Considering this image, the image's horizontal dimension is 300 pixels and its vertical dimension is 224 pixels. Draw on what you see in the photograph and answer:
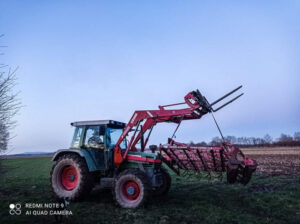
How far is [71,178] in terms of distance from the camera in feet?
27.1

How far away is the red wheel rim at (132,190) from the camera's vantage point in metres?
7.23

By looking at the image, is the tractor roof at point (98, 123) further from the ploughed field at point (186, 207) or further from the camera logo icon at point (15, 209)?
the camera logo icon at point (15, 209)

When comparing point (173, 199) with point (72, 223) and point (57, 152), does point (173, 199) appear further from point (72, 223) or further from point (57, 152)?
point (57, 152)

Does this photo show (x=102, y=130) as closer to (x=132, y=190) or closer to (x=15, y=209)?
(x=132, y=190)

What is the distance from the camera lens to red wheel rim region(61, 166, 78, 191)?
324 inches

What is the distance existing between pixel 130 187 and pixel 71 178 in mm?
2270

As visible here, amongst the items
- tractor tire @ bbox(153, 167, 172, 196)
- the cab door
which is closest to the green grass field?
tractor tire @ bbox(153, 167, 172, 196)

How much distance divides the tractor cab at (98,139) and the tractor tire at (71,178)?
46cm

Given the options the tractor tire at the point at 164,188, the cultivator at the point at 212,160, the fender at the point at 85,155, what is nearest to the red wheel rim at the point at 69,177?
the fender at the point at 85,155

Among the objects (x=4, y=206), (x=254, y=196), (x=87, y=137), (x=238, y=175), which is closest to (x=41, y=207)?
(x=4, y=206)

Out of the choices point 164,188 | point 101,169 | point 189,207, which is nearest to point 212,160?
point 189,207

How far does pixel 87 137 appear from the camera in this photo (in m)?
8.52

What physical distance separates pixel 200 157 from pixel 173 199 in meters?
1.78

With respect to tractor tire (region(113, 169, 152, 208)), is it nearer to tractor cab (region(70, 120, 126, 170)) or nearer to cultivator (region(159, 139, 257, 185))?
tractor cab (region(70, 120, 126, 170))
